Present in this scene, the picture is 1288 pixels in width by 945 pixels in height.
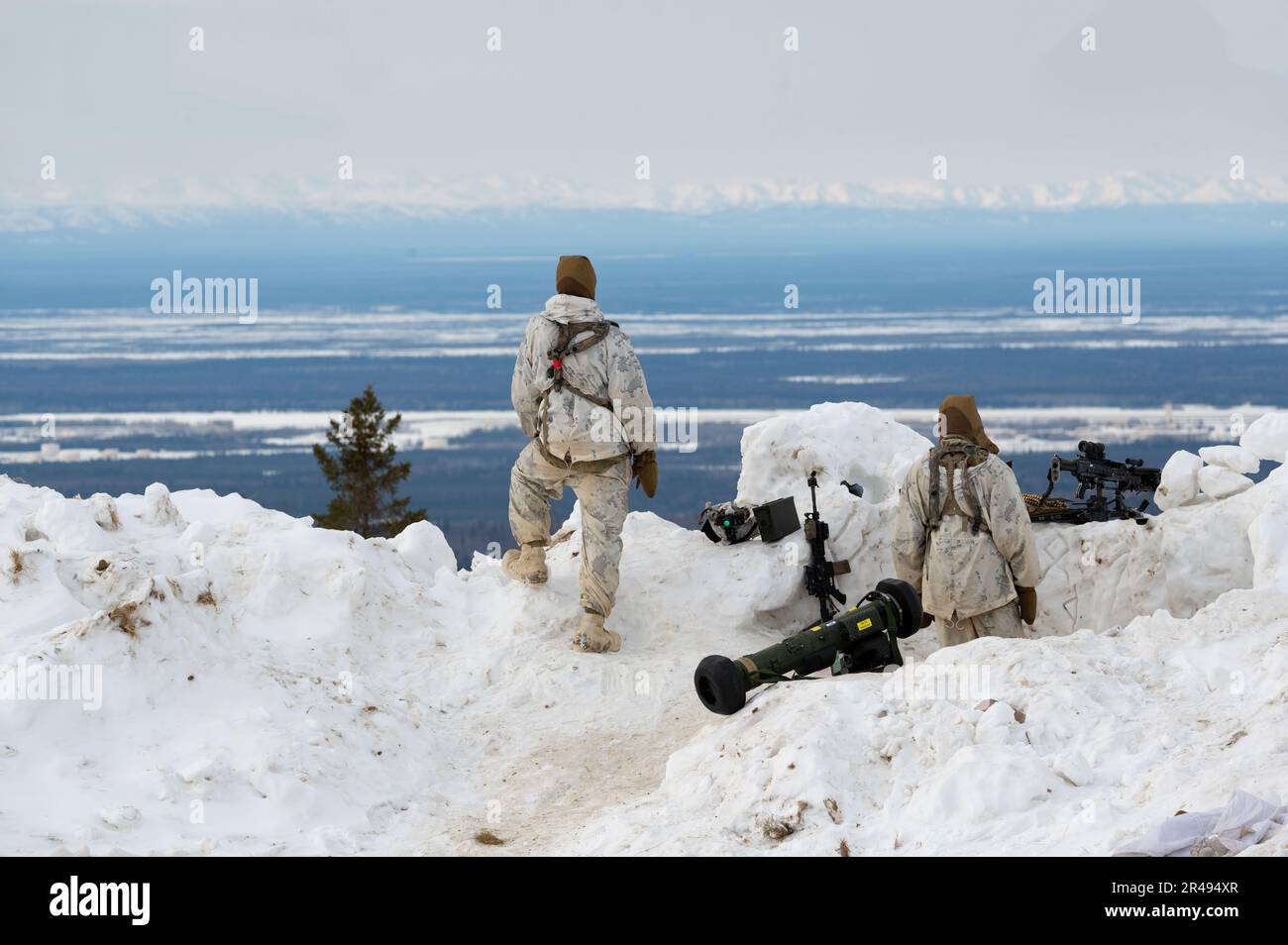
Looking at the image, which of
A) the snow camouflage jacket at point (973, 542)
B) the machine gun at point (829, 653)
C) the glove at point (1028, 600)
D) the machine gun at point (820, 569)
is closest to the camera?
the machine gun at point (829, 653)

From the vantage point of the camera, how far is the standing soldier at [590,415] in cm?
1009

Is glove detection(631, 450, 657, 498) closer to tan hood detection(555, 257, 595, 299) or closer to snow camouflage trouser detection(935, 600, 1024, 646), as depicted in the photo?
tan hood detection(555, 257, 595, 299)

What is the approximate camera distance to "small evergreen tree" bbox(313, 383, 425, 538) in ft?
132

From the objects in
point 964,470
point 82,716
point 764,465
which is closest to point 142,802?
point 82,716

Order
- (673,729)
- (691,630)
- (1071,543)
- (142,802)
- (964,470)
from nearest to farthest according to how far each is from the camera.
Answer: (142,802)
(673,729)
(964,470)
(691,630)
(1071,543)

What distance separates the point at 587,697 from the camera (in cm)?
952

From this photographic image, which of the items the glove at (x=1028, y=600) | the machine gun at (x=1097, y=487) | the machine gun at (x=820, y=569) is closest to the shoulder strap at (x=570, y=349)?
the machine gun at (x=820, y=569)

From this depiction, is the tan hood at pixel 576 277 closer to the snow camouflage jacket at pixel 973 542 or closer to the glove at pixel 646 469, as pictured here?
the glove at pixel 646 469

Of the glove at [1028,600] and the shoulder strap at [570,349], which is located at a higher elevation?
the shoulder strap at [570,349]

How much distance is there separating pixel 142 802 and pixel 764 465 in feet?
21.0

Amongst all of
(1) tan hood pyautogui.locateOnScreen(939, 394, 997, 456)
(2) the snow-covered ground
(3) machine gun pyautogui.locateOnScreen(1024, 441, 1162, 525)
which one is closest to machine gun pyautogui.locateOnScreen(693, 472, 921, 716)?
(2) the snow-covered ground

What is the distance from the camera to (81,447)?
149 metres

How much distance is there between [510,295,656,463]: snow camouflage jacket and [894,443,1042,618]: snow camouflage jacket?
76.0 inches

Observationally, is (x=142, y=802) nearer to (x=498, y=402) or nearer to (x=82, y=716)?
(x=82, y=716)
